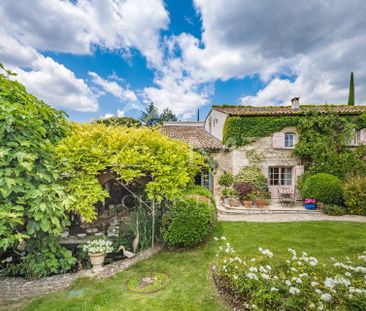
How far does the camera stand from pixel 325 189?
32.4ft

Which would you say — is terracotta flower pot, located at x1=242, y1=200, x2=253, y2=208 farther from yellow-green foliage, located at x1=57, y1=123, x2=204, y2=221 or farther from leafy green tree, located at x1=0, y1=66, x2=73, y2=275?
leafy green tree, located at x1=0, y1=66, x2=73, y2=275

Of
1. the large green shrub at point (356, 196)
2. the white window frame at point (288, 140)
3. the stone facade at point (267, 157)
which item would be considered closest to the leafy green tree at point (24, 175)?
the stone facade at point (267, 157)

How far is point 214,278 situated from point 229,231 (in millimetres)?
3233

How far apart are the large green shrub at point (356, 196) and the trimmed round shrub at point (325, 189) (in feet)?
1.19

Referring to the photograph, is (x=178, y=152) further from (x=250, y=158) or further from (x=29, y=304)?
(x=250, y=158)

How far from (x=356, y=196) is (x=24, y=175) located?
13199 mm

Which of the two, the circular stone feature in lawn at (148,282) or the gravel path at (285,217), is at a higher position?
the gravel path at (285,217)

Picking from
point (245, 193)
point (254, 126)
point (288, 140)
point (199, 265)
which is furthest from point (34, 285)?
point (288, 140)

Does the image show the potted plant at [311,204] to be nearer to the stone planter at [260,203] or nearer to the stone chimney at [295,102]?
the stone planter at [260,203]

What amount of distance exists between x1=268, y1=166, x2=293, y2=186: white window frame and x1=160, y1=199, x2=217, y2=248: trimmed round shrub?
28.7 feet

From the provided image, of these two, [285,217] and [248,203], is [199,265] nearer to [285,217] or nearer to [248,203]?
[285,217]

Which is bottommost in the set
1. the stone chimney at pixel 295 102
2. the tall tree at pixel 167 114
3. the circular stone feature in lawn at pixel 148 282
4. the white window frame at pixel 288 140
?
the circular stone feature in lawn at pixel 148 282

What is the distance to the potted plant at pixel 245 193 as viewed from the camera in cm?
1075

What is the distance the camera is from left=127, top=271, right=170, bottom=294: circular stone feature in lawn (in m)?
3.88
